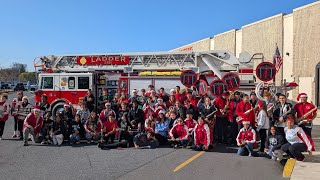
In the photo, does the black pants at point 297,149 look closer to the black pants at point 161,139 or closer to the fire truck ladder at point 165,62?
the black pants at point 161,139

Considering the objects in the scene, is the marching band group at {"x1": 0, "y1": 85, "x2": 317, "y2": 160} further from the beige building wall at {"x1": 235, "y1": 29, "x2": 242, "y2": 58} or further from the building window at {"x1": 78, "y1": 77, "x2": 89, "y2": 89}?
the beige building wall at {"x1": 235, "y1": 29, "x2": 242, "y2": 58}

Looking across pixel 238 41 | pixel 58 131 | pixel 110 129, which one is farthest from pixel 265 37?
pixel 58 131

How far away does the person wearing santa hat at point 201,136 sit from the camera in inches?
422

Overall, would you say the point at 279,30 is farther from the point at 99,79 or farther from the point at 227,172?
the point at 227,172

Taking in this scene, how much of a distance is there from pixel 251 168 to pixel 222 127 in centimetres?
A: 344

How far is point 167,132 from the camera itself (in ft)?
38.2

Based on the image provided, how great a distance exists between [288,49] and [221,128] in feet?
69.0

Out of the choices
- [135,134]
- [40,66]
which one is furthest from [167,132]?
[40,66]

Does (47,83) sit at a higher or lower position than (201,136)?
higher

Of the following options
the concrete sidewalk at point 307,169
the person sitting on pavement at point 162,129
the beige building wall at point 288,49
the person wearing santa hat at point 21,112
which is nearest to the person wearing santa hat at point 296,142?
the concrete sidewalk at point 307,169

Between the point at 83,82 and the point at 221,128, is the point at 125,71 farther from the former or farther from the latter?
the point at 221,128

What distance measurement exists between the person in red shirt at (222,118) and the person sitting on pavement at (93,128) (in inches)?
145

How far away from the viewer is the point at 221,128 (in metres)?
11.9

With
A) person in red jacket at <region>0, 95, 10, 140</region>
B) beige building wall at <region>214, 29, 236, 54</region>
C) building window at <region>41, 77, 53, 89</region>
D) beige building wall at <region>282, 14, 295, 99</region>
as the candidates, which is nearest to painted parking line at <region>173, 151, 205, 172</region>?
person in red jacket at <region>0, 95, 10, 140</region>
